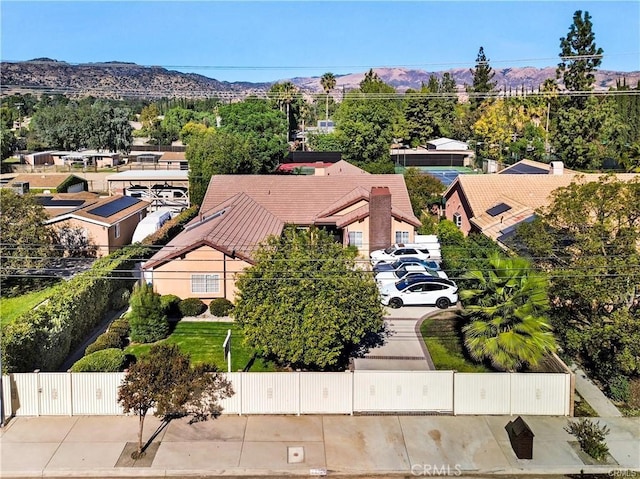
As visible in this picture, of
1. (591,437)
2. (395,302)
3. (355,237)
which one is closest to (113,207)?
(355,237)

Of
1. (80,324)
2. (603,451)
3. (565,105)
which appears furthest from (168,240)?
(565,105)

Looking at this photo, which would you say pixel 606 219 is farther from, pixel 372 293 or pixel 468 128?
pixel 468 128

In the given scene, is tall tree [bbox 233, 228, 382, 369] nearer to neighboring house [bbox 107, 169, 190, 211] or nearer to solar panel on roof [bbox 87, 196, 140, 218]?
solar panel on roof [bbox 87, 196, 140, 218]

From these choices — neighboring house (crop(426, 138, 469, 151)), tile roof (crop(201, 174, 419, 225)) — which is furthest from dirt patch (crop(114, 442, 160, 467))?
neighboring house (crop(426, 138, 469, 151))

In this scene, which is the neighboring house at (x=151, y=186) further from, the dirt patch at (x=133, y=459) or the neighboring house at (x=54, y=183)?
the dirt patch at (x=133, y=459)

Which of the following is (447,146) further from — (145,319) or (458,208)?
(145,319)

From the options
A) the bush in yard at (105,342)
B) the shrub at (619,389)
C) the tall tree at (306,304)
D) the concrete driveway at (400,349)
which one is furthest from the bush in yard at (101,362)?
the shrub at (619,389)
